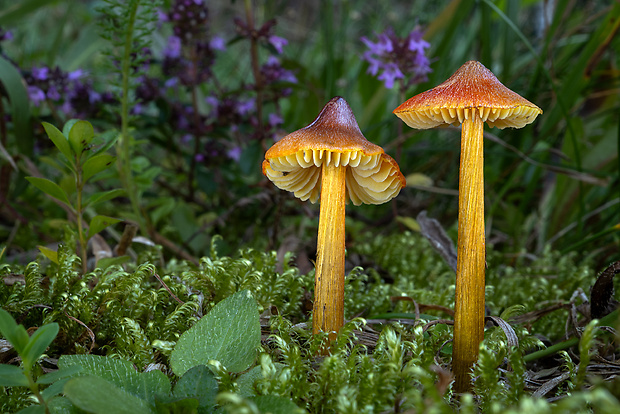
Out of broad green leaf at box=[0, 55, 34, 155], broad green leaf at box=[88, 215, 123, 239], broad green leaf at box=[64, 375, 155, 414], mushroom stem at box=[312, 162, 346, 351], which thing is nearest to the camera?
broad green leaf at box=[64, 375, 155, 414]

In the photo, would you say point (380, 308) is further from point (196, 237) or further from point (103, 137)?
point (103, 137)

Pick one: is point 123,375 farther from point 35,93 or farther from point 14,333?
point 35,93

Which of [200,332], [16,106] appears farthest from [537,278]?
[16,106]

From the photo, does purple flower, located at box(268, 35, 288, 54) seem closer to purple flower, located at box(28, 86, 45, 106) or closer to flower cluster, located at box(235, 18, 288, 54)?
flower cluster, located at box(235, 18, 288, 54)

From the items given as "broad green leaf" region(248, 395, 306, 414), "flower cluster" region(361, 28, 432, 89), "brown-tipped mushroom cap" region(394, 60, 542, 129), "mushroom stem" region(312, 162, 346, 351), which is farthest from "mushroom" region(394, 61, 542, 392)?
"flower cluster" region(361, 28, 432, 89)

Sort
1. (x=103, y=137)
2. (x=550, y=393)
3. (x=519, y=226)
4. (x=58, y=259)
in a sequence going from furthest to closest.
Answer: (x=519, y=226) < (x=103, y=137) < (x=58, y=259) < (x=550, y=393)

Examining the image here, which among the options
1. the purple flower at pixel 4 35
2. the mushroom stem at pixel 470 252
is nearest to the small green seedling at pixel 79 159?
the mushroom stem at pixel 470 252
